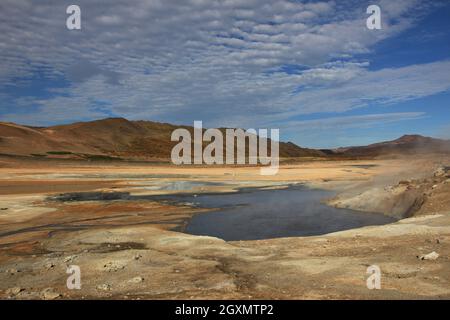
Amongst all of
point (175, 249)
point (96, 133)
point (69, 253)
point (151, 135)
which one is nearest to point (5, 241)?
point (69, 253)

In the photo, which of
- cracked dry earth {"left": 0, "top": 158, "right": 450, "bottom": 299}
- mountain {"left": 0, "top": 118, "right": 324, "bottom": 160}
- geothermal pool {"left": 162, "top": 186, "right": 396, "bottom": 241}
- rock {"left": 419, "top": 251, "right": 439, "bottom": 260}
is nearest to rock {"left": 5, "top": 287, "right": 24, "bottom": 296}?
cracked dry earth {"left": 0, "top": 158, "right": 450, "bottom": 299}

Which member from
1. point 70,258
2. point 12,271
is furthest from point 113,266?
point 12,271

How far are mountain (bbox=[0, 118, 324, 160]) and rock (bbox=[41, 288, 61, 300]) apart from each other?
7878cm

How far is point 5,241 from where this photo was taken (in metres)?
15.0

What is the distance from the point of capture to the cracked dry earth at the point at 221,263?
802cm

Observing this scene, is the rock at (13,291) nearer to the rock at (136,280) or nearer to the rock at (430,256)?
the rock at (136,280)

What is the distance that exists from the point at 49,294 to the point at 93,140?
4633 inches

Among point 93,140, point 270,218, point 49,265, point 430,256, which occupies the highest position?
point 93,140

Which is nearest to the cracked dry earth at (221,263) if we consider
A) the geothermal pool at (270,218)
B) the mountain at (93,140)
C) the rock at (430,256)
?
the rock at (430,256)

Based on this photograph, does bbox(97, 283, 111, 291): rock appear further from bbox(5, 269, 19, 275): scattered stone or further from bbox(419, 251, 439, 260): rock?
bbox(419, 251, 439, 260): rock

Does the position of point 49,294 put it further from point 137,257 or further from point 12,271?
point 137,257

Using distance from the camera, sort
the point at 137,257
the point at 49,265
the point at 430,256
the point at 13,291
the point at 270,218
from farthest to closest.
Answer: the point at 270,218 → the point at 137,257 → the point at 49,265 → the point at 430,256 → the point at 13,291

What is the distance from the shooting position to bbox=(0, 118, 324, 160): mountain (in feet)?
298

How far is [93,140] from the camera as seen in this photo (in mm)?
120812
